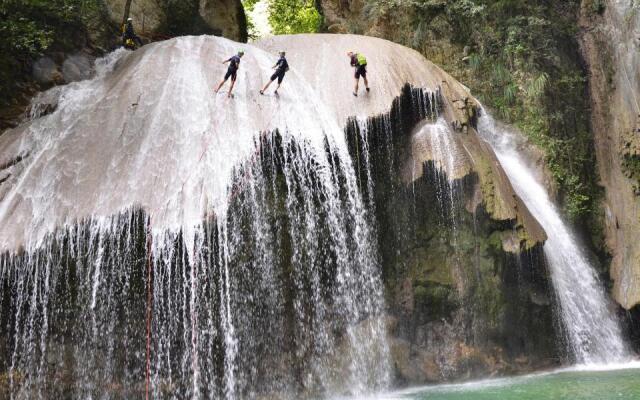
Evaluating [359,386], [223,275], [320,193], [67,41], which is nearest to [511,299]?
[359,386]

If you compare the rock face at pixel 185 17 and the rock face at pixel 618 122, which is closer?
the rock face at pixel 618 122

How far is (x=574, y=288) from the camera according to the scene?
14039 mm

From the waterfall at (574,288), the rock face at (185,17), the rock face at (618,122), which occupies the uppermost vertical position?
the rock face at (185,17)

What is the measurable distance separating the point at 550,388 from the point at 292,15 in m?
25.6

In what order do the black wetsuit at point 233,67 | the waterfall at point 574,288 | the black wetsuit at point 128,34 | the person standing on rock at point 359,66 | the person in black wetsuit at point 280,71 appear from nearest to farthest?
1. the black wetsuit at point 233,67
2. the person in black wetsuit at point 280,71
3. the person standing on rock at point 359,66
4. the waterfall at point 574,288
5. the black wetsuit at point 128,34

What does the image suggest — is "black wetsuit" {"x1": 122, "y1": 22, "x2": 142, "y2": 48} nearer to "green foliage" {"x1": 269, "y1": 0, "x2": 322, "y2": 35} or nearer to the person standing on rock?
the person standing on rock

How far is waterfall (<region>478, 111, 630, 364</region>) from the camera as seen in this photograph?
1357cm

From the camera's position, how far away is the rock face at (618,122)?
14.9 meters

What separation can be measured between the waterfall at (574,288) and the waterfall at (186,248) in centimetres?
477

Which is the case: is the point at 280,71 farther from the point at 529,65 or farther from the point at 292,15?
the point at 292,15

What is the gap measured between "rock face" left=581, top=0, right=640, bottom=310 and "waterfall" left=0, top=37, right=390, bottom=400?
722 cm

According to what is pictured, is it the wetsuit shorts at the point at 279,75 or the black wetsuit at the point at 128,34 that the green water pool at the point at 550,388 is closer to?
the wetsuit shorts at the point at 279,75

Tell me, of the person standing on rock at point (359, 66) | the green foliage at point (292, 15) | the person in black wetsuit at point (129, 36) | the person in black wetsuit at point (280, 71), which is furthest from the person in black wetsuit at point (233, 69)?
the green foliage at point (292, 15)

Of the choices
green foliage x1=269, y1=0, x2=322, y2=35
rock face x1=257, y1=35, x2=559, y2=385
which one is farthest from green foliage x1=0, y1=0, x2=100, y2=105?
green foliage x1=269, y1=0, x2=322, y2=35
